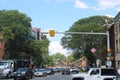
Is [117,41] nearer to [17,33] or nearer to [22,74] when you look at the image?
[22,74]

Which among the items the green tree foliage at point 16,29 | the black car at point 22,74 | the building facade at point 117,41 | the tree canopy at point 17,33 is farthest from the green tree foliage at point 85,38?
the black car at point 22,74

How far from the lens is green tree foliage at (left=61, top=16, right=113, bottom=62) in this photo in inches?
3688

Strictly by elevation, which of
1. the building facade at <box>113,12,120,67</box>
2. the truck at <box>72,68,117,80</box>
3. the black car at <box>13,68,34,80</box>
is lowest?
the black car at <box>13,68,34,80</box>

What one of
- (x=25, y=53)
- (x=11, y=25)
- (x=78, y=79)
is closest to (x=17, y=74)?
(x=78, y=79)

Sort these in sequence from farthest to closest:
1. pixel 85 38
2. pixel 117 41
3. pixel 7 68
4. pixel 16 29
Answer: pixel 85 38
pixel 16 29
pixel 117 41
pixel 7 68

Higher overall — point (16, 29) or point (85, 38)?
point (16, 29)

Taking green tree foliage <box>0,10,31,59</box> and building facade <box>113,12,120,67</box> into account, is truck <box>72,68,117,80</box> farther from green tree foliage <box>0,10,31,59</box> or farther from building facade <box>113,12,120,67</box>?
green tree foliage <box>0,10,31,59</box>

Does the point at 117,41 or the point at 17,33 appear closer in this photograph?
the point at 117,41

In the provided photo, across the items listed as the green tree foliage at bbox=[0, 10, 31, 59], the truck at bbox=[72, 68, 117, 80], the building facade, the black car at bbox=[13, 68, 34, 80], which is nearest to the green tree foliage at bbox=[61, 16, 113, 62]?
the green tree foliage at bbox=[0, 10, 31, 59]

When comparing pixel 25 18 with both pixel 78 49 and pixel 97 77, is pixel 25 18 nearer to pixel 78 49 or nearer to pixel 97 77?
pixel 78 49

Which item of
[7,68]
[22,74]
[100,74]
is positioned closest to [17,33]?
[7,68]

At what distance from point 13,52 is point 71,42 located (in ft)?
55.9

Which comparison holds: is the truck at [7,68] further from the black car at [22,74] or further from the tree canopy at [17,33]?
the tree canopy at [17,33]

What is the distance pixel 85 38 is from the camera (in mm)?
95250
